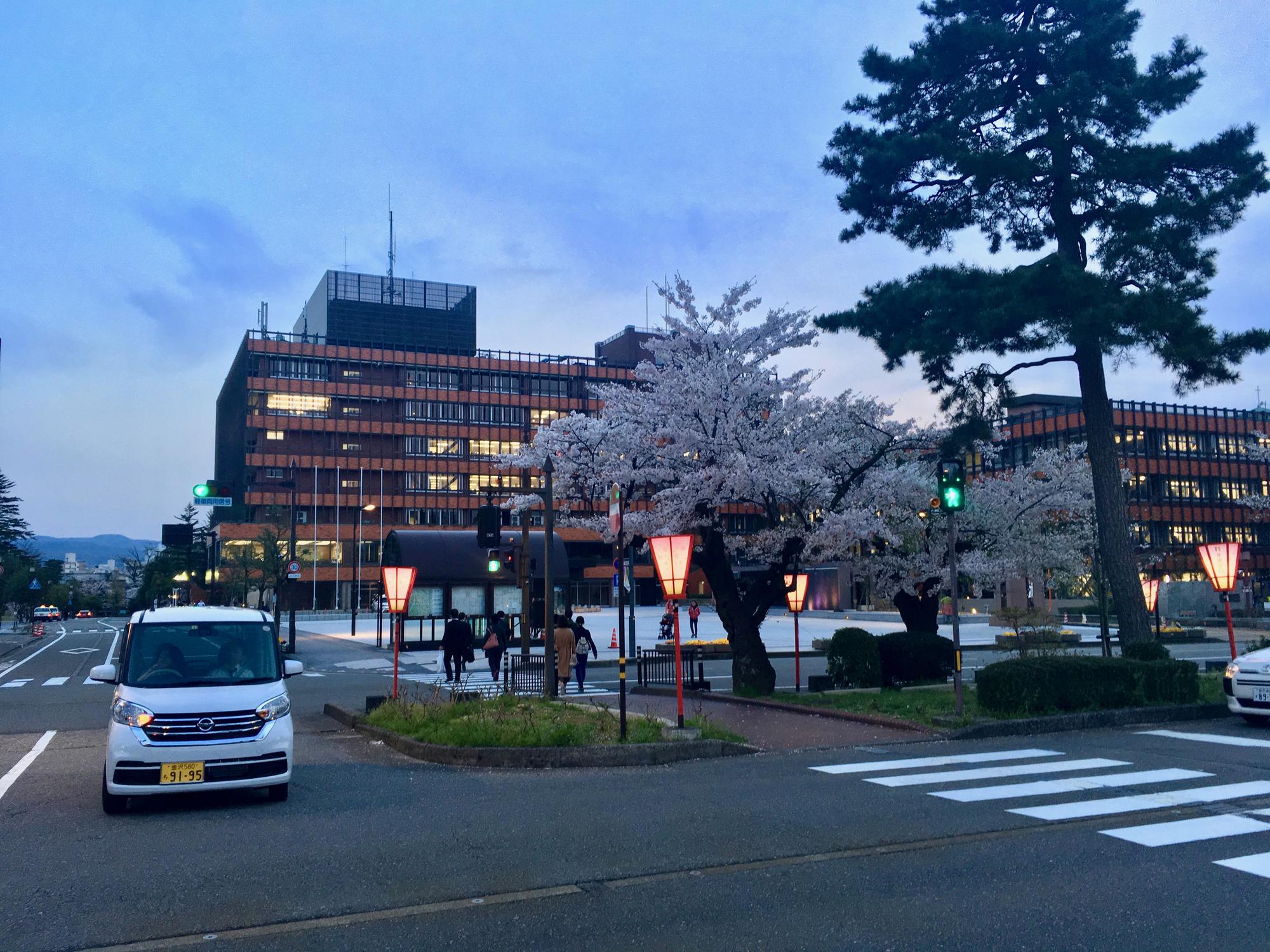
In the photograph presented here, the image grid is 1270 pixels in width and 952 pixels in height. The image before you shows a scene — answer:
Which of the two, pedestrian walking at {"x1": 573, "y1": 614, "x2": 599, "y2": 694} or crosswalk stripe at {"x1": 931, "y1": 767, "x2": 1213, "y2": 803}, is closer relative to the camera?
crosswalk stripe at {"x1": 931, "y1": 767, "x2": 1213, "y2": 803}

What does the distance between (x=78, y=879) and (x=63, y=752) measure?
27.6 ft

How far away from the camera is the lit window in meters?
96.7

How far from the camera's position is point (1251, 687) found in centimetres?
1472

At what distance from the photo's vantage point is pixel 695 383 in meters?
20.0

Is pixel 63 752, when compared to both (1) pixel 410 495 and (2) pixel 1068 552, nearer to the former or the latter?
(2) pixel 1068 552

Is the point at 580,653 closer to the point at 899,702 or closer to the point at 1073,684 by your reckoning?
the point at 899,702

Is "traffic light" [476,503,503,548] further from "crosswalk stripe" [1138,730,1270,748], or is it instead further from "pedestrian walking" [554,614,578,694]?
"crosswalk stripe" [1138,730,1270,748]

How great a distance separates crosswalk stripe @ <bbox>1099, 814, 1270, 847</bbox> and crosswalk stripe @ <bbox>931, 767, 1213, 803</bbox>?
148 centimetres

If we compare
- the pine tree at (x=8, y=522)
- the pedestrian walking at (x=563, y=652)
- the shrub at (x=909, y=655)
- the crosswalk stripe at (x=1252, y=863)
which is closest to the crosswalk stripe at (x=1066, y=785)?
the crosswalk stripe at (x=1252, y=863)

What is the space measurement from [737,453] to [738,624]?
361 cm

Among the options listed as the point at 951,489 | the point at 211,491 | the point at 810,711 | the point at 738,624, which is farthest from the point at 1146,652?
the point at 211,491

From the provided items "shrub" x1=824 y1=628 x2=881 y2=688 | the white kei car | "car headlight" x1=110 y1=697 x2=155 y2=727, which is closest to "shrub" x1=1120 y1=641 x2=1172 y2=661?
the white kei car

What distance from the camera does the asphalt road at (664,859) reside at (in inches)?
223

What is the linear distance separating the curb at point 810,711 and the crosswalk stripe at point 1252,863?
698cm
